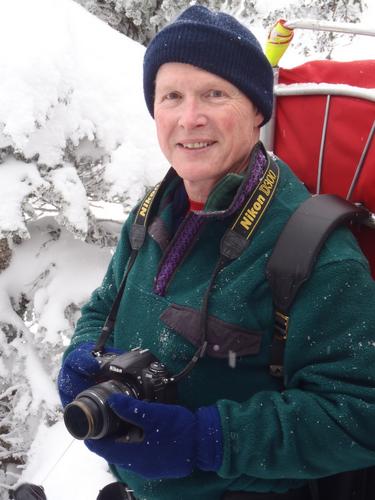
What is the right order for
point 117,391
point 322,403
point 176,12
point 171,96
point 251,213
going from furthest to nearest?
point 176,12
point 171,96
point 251,213
point 117,391
point 322,403

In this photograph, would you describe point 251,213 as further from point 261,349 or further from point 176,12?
point 176,12

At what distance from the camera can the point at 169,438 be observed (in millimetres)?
1427

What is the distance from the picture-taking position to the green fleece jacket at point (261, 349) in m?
1.40

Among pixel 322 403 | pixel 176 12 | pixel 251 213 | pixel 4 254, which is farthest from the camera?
pixel 176 12

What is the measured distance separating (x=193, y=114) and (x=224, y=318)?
0.65 meters

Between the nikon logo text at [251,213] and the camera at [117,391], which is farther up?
the nikon logo text at [251,213]

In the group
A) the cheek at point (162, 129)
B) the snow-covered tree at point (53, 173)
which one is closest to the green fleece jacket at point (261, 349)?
the cheek at point (162, 129)

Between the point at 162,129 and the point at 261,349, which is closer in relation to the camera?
the point at 261,349

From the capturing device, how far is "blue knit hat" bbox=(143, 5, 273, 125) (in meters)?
→ 1.65

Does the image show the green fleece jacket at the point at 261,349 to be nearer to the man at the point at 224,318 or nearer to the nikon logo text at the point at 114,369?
the man at the point at 224,318

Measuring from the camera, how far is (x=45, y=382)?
5.09m

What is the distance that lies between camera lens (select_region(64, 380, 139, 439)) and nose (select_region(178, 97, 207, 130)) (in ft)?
2.81

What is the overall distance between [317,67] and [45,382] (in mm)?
4023

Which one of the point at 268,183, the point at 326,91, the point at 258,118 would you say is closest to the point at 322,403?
the point at 268,183
